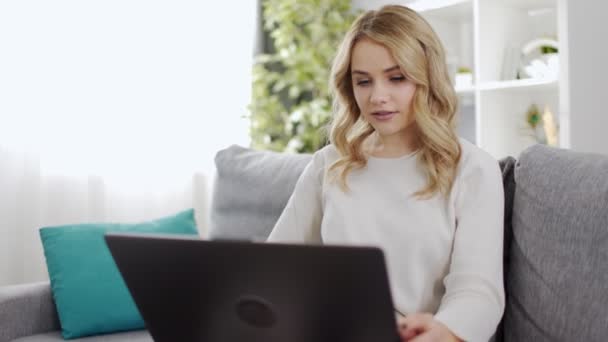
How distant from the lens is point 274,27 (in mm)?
3746

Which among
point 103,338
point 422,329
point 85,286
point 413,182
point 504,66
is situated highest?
point 504,66

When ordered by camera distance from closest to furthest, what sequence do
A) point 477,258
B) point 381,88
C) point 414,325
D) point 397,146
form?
point 414,325, point 477,258, point 381,88, point 397,146

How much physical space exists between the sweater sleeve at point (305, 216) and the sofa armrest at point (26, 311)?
0.90 meters

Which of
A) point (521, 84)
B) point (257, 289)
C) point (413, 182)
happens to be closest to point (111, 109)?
point (521, 84)

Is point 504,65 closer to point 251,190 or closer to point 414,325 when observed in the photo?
point 251,190

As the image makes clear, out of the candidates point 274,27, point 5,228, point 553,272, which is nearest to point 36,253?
point 5,228

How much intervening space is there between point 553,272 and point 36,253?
2124 millimetres

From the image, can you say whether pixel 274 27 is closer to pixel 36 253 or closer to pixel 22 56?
pixel 22 56

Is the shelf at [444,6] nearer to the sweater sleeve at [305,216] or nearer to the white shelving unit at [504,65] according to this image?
the white shelving unit at [504,65]

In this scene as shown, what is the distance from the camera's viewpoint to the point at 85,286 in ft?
6.76

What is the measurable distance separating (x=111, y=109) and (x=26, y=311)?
114 cm

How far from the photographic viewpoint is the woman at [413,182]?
4.54ft

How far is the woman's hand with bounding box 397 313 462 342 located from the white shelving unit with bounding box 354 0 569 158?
66.8 inches

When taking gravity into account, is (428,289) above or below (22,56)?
below
